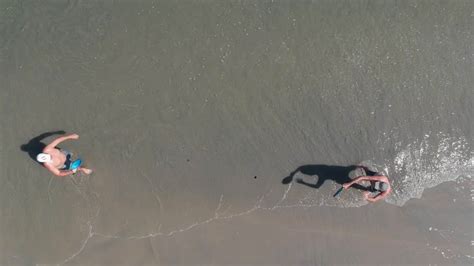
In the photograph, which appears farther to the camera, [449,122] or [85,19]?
[85,19]

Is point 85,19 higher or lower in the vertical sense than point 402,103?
higher

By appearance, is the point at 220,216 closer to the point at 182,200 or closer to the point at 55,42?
the point at 182,200

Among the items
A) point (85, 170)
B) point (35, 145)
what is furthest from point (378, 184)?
point (35, 145)

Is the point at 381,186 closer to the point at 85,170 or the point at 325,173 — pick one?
the point at 325,173

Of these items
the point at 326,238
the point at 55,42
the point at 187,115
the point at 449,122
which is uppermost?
the point at 55,42

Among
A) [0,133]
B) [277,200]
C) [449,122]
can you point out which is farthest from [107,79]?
[449,122]
